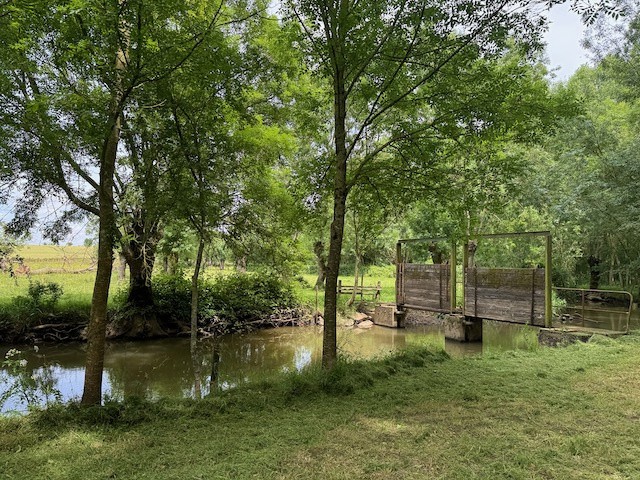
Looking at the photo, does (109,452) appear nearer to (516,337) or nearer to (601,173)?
(516,337)

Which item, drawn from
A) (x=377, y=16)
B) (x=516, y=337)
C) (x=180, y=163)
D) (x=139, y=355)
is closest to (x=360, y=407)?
(x=180, y=163)

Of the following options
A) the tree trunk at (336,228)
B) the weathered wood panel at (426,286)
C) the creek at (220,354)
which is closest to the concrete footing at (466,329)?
the creek at (220,354)

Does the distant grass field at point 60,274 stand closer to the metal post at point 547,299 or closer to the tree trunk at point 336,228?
the tree trunk at point 336,228

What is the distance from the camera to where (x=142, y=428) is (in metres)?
4.40

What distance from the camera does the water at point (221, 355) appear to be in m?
8.65

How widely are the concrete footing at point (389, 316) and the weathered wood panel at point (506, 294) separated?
158 inches

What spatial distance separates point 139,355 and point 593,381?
10432mm

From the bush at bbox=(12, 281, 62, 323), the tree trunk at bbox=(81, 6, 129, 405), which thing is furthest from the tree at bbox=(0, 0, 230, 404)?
the bush at bbox=(12, 281, 62, 323)

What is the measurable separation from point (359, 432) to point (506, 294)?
28.1ft

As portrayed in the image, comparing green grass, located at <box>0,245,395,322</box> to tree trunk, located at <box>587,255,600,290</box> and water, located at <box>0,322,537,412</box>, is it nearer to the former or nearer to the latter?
water, located at <box>0,322,537,412</box>

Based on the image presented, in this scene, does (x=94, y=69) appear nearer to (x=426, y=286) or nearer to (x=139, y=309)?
(x=139, y=309)

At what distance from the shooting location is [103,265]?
5.07 m

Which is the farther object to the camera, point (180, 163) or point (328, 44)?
point (180, 163)

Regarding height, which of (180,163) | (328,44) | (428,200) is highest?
(328,44)
